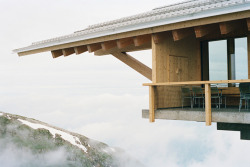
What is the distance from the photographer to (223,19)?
27.7ft

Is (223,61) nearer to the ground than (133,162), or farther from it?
farther from it

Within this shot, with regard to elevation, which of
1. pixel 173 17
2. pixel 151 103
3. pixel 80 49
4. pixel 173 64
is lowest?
pixel 151 103

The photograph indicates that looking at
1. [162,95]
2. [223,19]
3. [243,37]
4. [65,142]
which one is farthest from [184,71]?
[65,142]

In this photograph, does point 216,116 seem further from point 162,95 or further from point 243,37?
point 243,37

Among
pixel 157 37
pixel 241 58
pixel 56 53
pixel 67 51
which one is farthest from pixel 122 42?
pixel 241 58

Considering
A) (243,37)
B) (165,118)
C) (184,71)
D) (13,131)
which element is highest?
(243,37)

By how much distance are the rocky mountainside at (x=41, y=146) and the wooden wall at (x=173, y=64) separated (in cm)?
1585

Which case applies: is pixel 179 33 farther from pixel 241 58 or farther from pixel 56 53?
pixel 56 53

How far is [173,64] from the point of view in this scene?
10.4 meters

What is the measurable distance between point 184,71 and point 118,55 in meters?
2.93

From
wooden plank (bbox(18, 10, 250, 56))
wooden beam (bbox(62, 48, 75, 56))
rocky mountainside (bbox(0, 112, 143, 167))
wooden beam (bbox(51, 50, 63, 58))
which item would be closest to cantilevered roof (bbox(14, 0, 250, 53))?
wooden plank (bbox(18, 10, 250, 56))

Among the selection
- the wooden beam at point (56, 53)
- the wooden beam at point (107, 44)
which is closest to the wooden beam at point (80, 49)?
the wooden beam at point (56, 53)

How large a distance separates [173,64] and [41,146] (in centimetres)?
1868

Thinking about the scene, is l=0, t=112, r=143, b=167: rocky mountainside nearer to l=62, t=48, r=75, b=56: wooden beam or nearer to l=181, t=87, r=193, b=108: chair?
l=62, t=48, r=75, b=56: wooden beam
